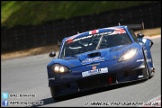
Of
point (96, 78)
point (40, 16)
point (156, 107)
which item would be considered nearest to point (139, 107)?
point (156, 107)

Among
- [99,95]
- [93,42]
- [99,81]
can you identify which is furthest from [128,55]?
[93,42]

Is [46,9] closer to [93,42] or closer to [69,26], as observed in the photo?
[69,26]

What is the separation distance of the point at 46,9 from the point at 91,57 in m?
26.4

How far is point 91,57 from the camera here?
983 centimetres

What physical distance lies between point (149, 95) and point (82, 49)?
8.01ft

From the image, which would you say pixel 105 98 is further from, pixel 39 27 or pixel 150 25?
pixel 39 27

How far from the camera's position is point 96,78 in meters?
9.48

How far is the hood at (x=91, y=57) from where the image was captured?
9.66m

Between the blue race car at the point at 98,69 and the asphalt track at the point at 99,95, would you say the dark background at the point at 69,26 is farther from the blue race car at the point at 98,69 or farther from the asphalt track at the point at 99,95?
Result: the blue race car at the point at 98,69

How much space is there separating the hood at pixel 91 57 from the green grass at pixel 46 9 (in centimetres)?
1992

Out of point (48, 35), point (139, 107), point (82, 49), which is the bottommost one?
point (139, 107)

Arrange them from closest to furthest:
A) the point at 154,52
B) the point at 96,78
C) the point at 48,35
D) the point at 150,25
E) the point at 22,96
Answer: the point at 96,78 < the point at 22,96 < the point at 154,52 < the point at 150,25 < the point at 48,35

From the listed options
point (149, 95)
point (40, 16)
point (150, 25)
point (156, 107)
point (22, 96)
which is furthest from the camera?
point (40, 16)

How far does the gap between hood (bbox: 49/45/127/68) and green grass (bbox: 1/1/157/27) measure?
65.3 ft
